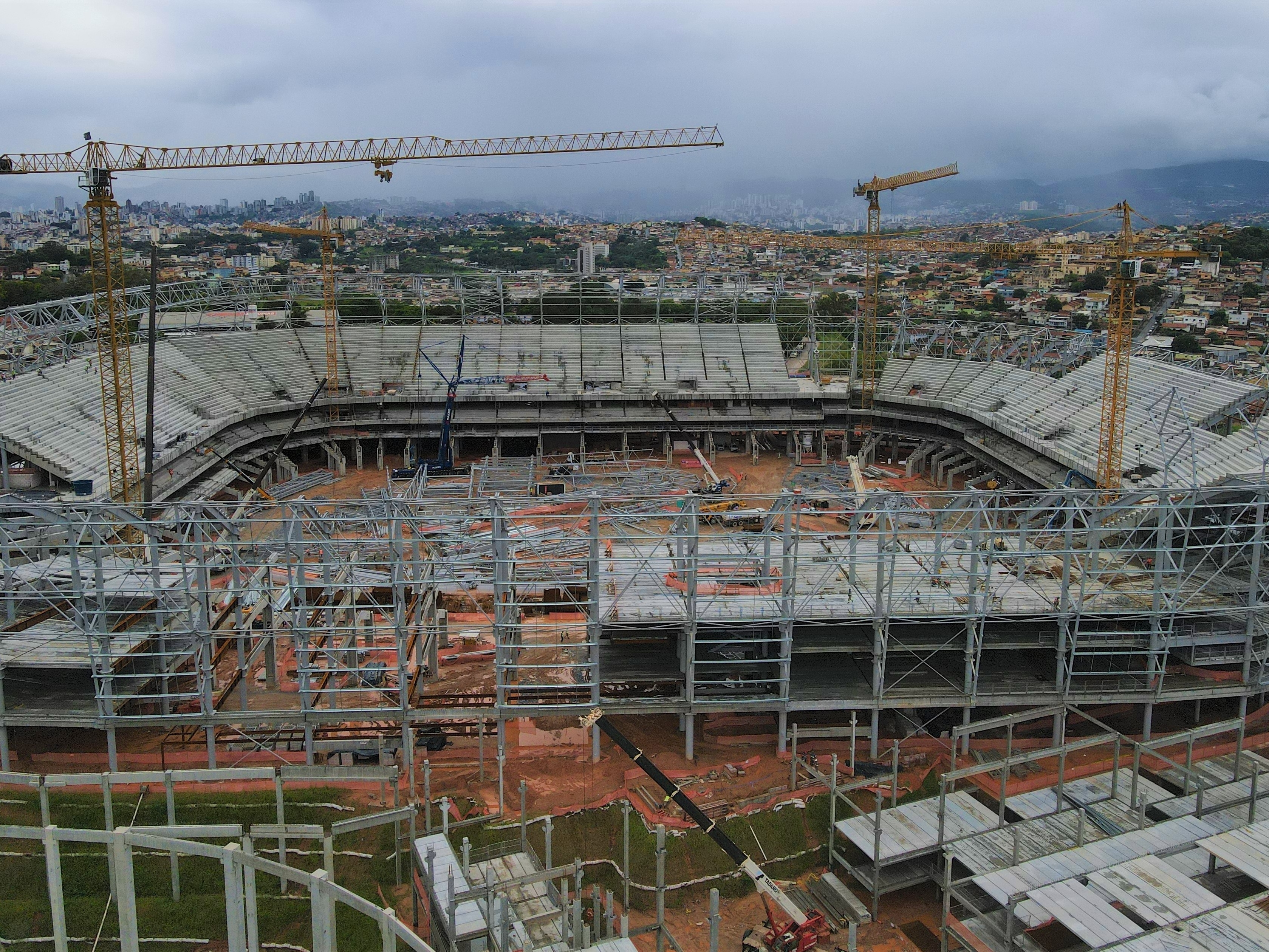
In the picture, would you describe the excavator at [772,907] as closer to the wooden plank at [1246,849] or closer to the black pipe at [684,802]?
the black pipe at [684,802]

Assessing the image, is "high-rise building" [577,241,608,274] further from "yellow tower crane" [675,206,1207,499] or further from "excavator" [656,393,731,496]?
"excavator" [656,393,731,496]

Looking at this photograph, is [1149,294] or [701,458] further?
[1149,294]

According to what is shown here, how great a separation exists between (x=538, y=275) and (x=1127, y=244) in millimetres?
31838

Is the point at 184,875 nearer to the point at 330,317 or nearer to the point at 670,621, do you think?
the point at 670,621

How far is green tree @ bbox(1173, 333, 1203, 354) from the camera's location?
245 feet

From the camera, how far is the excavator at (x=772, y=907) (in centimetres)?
1686

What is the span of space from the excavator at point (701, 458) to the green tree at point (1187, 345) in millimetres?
40888

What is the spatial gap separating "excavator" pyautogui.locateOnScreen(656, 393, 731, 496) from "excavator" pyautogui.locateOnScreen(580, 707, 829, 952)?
81.2 ft

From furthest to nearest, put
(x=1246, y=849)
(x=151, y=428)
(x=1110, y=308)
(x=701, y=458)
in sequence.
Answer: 1. (x=701, y=458)
2. (x=1110, y=308)
3. (x=151, y=428)
4. (x=1246, y=849)

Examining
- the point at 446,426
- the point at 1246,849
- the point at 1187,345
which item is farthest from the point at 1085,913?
the point at 1187,345

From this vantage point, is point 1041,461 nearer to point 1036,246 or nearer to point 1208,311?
point 1036,246

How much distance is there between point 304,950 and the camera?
1820 centimetres

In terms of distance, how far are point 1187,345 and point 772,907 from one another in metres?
70.6

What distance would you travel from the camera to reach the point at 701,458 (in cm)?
5250
